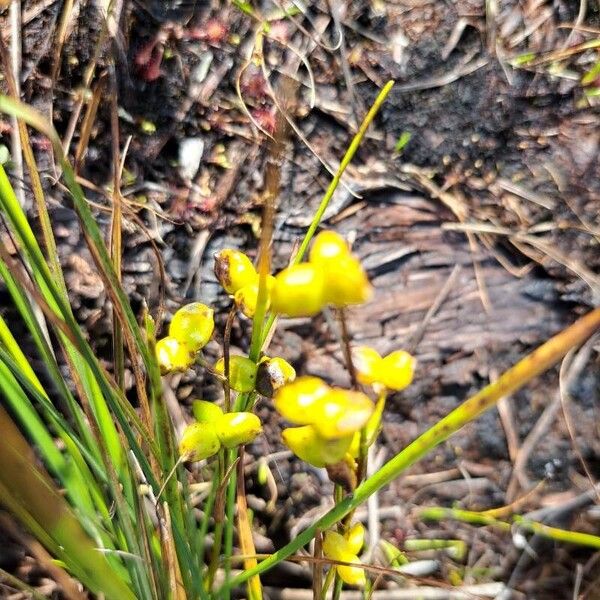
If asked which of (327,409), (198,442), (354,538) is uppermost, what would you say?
(327,409)

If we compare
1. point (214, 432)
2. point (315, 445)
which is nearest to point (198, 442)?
point (214, 432)

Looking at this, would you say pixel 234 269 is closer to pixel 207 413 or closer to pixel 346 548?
pixel 207 413

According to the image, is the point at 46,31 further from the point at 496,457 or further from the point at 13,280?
the point at 496,457

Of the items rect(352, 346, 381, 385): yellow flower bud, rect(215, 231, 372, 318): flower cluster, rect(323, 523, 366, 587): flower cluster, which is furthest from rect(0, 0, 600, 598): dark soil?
rect(215, 231, 372, 318): flower cluster

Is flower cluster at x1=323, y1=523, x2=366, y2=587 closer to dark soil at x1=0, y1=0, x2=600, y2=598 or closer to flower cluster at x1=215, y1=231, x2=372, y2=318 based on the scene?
flower cluster at x1=215, y1=231, x2=372, y2=318

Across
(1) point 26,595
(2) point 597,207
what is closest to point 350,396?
(1) point 26,595

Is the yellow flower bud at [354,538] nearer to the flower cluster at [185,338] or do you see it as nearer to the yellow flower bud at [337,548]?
the yellow flower bud at [337,548]
